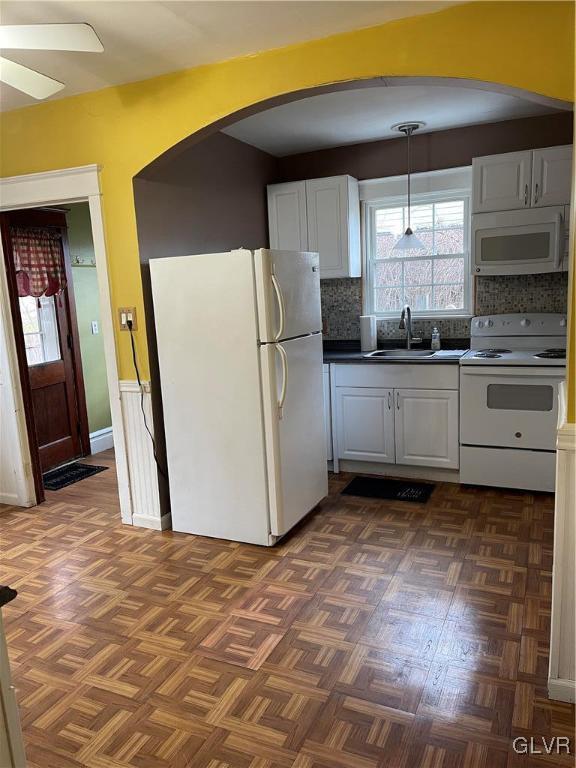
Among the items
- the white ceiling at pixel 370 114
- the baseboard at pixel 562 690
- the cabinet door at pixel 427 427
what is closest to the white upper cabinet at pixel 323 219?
the white ceiling at pixel 370 114

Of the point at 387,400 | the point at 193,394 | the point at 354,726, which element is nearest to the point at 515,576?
the point at 354,726

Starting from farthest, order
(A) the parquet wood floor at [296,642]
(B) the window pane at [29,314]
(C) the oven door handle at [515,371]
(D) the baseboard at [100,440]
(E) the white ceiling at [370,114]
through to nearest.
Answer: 1. (D) the baseboard at [100,440]
2. (B) the window pane at [29,314]
3. (C) the oven door handle at [515,371]
4. (E) the white ceiling at [370,114]
5. (A) the parquet wood floor at [296,642]

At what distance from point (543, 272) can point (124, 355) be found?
9.07 feet

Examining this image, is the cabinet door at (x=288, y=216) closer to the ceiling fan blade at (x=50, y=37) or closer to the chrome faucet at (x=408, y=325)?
the chrome faucet at (x=408, y=325)

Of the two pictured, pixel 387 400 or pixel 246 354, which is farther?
pixel 387 400

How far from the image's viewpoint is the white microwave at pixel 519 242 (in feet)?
12.1

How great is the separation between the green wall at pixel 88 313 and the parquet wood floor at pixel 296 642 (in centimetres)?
182

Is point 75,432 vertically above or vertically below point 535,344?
below

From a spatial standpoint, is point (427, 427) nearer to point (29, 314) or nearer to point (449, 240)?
point (449, 240)

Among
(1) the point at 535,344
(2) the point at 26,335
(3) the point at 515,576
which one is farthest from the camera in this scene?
(2) the point at 26,335

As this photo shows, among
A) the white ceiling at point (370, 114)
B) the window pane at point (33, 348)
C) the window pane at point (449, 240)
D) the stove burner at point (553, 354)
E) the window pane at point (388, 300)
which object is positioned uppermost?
the white ceiling at point (370, 114)

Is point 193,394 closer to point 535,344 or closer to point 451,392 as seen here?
point 451,392

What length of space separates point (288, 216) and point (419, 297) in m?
1.22

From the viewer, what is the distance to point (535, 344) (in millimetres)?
4035
